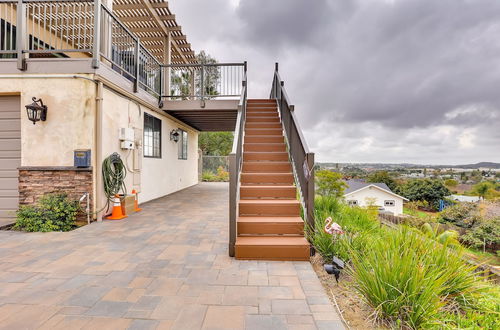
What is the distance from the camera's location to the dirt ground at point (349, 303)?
1.76m

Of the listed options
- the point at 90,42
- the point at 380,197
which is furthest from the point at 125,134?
the point at 380,197

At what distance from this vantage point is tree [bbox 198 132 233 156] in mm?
20734

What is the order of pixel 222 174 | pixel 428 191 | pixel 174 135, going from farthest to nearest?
pixel 428 191 < pixel 222 174 < pixel 174 135

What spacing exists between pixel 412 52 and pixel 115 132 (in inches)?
452

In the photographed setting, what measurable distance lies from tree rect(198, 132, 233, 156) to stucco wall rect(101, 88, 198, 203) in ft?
33.4

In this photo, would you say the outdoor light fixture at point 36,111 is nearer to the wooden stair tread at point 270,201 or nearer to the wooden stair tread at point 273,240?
the wooden stair tread at point 270,201

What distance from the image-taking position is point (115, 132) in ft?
16.3

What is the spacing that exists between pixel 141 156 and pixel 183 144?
3.79m

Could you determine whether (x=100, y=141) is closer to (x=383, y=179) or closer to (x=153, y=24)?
(x=153, y=24)

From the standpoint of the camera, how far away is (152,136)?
703cm

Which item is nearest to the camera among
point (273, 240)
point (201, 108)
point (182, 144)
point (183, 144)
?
point (273, 240)

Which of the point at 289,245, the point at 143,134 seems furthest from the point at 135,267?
the point at 143,134

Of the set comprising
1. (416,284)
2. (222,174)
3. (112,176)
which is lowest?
(416,284)

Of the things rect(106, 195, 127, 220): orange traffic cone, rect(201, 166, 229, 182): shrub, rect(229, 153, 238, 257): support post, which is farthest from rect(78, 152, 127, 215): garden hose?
rect(201, 166, 229, 182): shrub
